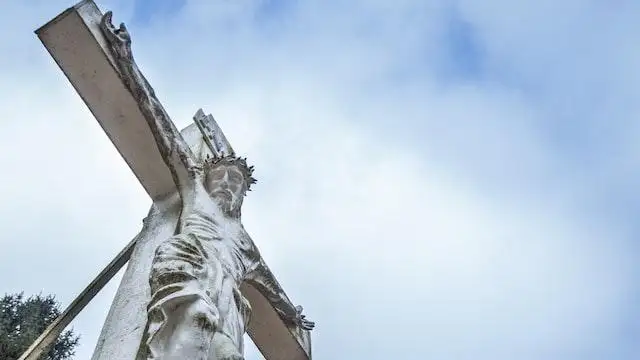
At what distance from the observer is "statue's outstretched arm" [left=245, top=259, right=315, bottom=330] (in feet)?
13.7

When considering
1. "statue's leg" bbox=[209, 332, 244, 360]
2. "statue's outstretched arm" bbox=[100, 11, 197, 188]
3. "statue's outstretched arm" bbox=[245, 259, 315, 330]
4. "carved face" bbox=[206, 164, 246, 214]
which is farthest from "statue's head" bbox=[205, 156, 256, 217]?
"statue's leg" bbox=[209, 332, 244, 360]

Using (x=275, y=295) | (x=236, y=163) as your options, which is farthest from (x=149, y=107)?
(x=275, y=295)

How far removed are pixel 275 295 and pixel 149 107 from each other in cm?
136

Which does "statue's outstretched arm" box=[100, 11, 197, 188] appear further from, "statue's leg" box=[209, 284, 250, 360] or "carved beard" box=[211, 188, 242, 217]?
"statue's leg" box=[209, 284, 250, 360]

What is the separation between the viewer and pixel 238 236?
12.7 feet

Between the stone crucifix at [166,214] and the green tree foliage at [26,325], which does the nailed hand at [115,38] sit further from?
the green tree foliage at [26,325]

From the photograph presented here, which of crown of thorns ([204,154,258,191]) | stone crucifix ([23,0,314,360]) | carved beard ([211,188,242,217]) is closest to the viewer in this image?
stone crucifix ([23,0,314,360])

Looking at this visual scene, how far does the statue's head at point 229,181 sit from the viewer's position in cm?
407

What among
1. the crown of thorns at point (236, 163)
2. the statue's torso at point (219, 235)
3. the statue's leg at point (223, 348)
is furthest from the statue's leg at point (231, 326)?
the crown of thorns at point (236, 163)

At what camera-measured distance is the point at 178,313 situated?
2580mm

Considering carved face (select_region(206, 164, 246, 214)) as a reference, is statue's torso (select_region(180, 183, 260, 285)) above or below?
below

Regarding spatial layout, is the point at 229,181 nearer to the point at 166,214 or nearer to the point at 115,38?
the point at 166,214

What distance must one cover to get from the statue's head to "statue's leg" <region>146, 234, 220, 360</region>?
1.19 metres

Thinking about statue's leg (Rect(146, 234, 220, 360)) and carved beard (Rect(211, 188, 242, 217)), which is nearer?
statue's leg (Rect(146, 234, 220, 360))
